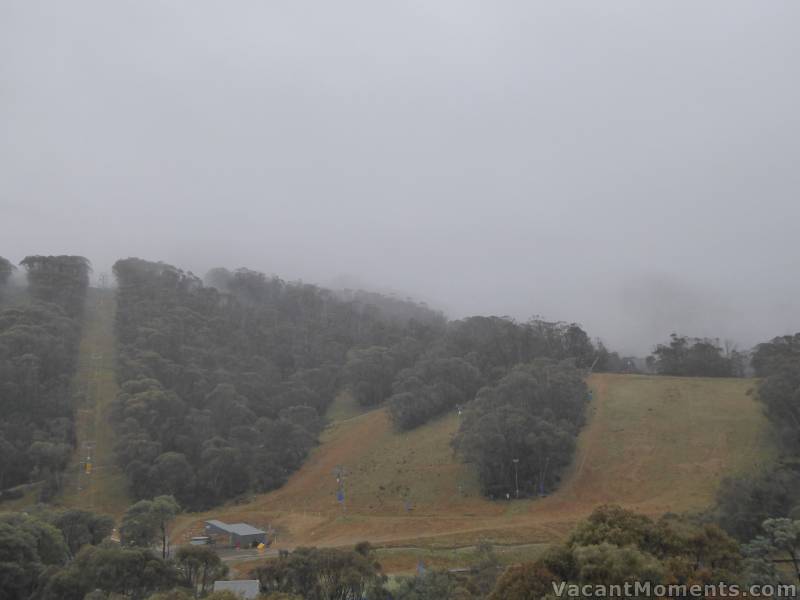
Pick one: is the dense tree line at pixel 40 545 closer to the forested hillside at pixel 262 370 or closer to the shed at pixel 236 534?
the shed at pixel 236 534

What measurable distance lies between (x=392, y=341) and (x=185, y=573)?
205 feet

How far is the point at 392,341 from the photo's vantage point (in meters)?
86.3

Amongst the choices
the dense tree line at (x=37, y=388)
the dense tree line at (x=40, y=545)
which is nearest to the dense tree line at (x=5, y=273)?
the dense tree line at (x=37, y=388)

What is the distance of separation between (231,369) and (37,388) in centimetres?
1908

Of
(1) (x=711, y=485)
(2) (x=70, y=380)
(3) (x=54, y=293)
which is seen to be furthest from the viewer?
Result: (3) (x=54, y=293)

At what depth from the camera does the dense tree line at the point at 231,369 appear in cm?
5591

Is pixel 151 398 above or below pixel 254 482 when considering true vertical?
above

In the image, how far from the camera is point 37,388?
61.4 m

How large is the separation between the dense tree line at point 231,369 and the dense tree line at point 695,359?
26.9 metres

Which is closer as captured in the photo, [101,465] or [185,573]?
[185,573]

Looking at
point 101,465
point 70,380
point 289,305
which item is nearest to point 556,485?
point 101,465

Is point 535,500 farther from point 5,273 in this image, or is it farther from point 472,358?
point 5,273

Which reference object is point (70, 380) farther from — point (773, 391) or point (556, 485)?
point (773, 391)

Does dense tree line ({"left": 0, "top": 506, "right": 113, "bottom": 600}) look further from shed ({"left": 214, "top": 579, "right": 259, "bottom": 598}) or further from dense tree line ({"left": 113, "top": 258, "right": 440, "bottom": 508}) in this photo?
dense tree line ({"left": 113, "top": 258, "right": 440, "bottom": 508})
